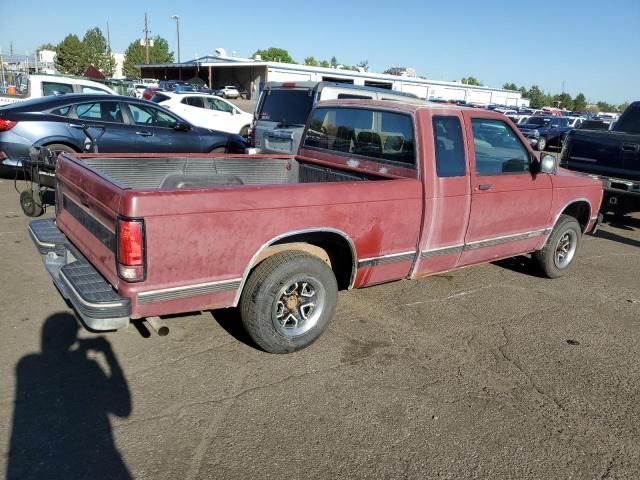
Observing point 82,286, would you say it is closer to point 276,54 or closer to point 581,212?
point 581,212

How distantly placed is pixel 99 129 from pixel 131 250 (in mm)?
6611

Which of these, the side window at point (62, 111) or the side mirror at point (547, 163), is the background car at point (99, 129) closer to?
the side window at point (62, 111)

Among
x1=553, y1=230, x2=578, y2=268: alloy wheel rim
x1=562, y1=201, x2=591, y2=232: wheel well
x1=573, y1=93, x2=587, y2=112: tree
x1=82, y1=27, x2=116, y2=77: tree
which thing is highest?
x1=82, y1=27, x2=116, y2=77: tree

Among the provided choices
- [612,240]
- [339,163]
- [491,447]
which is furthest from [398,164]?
[612,240]

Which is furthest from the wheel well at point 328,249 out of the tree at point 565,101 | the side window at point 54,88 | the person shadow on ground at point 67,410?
the tree at point 565,101

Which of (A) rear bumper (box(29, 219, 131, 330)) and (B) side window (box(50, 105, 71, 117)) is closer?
(A) rear bumper (box(29, 219, 131, 330))

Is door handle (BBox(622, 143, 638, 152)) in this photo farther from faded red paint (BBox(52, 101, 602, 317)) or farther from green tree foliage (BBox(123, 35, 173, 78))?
green tree foliage (BBox(123, 35, 173, 78))

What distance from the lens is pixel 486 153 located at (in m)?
4.64

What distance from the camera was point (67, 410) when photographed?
294 cm

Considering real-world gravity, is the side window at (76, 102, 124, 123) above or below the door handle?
above

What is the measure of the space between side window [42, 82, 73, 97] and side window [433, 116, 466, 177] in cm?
1028

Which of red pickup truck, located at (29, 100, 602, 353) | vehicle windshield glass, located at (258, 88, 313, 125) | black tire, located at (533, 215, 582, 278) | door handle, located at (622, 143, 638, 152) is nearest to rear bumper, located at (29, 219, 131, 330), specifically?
red pickup truck, located at (29, 100, 602, 353)

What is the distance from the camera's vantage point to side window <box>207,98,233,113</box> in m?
16.5

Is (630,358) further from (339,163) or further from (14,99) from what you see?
(14,99)
